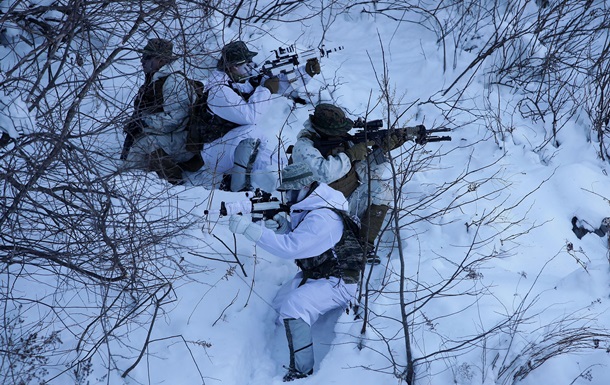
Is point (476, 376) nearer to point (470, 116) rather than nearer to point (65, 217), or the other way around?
point (65, 217)

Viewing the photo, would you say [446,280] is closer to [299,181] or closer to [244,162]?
[299,181]

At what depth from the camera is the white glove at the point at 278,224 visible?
15.4 ft

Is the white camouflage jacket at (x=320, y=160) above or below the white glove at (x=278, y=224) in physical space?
above

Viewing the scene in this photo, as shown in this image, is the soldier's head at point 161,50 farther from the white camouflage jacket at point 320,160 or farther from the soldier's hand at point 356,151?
the soldier's hand at point 356,151

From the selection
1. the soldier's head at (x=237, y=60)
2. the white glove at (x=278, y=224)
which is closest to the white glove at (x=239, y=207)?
the white glove at (x=278, y=224)

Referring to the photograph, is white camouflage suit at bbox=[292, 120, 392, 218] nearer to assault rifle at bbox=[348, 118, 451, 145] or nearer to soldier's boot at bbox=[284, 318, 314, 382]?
assault rifle at bbox=[348, 118, 451, 145]

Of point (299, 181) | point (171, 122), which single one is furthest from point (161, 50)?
point (171, 122)

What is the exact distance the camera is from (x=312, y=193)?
14.5ft

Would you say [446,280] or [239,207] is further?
[446,280]

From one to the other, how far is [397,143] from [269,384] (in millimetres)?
2316

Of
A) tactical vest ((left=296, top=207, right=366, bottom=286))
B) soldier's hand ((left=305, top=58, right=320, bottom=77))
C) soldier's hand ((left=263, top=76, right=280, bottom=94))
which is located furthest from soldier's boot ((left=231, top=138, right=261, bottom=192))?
tactical vest ((left=296, top=207, right=366, bottom=286))

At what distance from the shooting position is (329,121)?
5.09m

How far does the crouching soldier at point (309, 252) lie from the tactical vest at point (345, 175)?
2.34ft

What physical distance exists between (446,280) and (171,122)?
2866 mm
